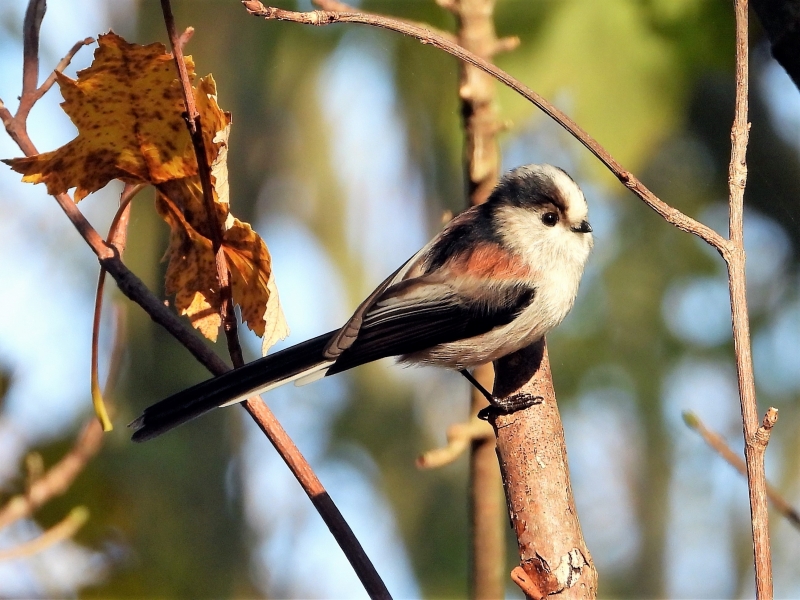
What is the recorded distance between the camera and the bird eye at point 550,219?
173 centimetres

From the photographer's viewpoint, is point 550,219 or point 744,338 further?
point 550,219

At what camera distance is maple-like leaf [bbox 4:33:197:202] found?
92 centimetres

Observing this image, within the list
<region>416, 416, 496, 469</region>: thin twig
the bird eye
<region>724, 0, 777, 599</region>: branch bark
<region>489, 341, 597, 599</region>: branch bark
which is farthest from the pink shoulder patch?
<region>724, 0, 777, 599</region>: branch bark

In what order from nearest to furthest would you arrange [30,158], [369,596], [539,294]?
1. [369,596]
2. [30,158]
3. [539,294]

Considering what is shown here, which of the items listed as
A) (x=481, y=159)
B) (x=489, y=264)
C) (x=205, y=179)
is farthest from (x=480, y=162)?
(x=205, y=179)

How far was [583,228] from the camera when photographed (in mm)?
1726

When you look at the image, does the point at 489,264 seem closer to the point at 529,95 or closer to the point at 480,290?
the point at 480,290

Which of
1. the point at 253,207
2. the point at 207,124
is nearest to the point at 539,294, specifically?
the point at 207,124

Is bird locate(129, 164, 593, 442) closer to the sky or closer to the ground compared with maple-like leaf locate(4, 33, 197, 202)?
closer to the ground

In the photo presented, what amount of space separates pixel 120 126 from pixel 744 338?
2.40 feet

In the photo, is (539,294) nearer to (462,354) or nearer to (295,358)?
(462,354)

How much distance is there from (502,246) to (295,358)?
1.72 ft

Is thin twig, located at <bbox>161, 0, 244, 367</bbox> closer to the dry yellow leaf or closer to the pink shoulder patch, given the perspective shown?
the dry yellow leaf

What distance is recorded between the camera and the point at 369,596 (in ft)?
2.60
